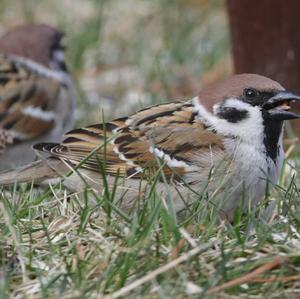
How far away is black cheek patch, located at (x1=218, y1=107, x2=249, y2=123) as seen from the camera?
13.0ft

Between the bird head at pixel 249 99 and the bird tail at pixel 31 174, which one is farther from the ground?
the bird head at pixel 249 99

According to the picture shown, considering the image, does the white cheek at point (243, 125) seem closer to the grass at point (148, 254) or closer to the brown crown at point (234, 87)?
the brown crown at point (234, 87)

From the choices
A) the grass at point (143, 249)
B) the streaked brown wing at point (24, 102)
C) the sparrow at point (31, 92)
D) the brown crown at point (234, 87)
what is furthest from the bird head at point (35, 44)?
the brown crown at point (234, 87)

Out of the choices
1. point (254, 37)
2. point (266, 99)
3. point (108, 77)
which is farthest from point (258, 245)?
point (108, 77)

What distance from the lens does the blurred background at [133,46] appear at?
22.6ft

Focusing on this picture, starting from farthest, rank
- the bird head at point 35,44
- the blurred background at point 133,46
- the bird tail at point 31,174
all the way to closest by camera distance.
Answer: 1. the blurred background at point 133,46
2. the bird head at point 35,44
3. the bird tail at point 31,174

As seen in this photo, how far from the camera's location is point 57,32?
6508 mm

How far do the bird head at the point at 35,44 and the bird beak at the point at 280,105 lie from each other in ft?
8.80

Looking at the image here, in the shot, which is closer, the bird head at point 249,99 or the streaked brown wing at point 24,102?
the bird head at point 249,99

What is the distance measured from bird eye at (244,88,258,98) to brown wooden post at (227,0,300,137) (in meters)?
1.90

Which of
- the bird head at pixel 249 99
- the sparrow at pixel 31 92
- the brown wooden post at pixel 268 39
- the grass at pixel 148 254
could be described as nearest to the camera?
the grass at pixel 148 254

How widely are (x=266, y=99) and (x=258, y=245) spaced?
100cm

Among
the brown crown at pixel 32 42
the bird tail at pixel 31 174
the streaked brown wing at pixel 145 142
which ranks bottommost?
the bird tail at pixel 31 174

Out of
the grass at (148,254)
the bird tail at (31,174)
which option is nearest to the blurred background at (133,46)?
the bird tail at (31,174)
